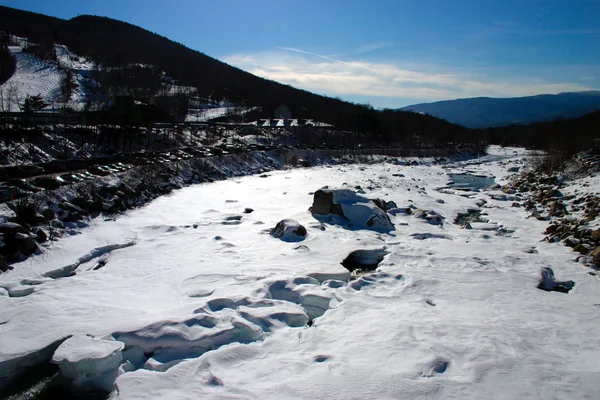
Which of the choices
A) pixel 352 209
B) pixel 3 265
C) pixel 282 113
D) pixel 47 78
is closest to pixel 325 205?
pixel 352 209

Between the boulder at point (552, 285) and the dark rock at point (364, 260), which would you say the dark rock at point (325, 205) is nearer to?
the dark rock at point (364, 260)

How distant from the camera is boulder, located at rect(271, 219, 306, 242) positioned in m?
11.5

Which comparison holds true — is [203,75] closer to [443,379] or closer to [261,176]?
[261,176]

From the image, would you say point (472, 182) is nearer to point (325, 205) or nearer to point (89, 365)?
point (325, 205)

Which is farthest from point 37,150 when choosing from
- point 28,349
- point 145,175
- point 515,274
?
point 515,274

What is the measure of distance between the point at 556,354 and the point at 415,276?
137 inches

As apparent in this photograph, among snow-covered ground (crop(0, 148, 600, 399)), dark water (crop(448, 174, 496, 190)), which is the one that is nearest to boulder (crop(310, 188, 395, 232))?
snow-covered ground (crop(0, 148, 600, 399))

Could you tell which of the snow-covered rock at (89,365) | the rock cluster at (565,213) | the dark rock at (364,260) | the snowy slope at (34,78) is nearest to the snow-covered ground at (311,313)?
the snow-covered rock at (89,365)

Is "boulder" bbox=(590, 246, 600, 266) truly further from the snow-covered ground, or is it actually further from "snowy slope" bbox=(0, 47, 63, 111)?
"snowy slope" bbox=(0, 47, 63, 111)

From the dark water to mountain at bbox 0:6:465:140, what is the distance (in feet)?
125

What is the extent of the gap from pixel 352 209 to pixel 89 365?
1015 centimetres

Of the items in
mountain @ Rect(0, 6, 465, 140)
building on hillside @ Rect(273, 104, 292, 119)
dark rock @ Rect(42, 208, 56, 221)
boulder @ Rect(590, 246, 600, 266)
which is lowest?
dark rock @ Rect(42, 208, 56, 221)

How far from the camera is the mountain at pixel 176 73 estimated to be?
2948 inches

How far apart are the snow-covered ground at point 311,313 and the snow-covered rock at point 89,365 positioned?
0.18m
